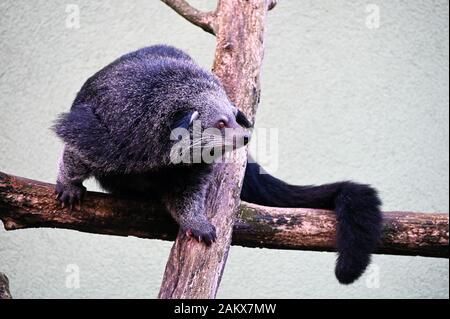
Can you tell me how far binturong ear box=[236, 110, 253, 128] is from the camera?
237cm

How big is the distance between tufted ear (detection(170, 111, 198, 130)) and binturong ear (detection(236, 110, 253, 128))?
9.8 inches

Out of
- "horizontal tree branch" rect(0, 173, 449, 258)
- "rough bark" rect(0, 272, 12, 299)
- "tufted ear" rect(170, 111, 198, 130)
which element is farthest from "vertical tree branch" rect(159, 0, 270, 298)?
"rough bark" rect(0, 272, 12, 299)

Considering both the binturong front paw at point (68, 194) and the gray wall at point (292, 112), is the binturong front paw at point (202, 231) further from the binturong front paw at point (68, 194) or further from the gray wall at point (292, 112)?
the gray wall at point (292, 112)

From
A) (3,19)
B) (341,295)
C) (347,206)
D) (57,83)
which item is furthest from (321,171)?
(3,19)

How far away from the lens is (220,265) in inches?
83.7

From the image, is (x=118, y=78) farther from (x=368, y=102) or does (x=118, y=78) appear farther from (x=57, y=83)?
(x=368, y=102)

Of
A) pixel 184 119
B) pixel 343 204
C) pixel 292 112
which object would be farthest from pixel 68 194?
pixel 292 112

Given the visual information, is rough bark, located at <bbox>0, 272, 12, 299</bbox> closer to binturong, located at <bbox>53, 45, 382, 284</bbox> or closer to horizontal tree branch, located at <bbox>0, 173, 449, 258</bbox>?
horizontal tree branch, located at <bbox>0, 173, 449, 258</bbox>

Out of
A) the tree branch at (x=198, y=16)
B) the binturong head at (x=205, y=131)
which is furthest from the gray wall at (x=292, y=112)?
the binturong head at (x=205, y=131)

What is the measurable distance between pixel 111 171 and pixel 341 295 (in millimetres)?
1952

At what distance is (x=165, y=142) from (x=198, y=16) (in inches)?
37.7

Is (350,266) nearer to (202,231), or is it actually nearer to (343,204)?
(343,204)

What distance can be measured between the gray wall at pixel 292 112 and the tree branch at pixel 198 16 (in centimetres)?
54

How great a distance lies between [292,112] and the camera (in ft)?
11.8
